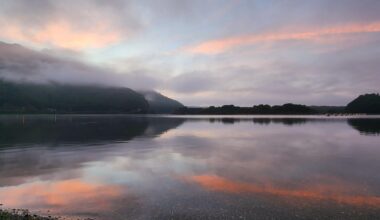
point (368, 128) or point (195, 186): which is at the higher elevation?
point (368, 128)

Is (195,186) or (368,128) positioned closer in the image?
(195,186)

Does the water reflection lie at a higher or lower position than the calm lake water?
higher

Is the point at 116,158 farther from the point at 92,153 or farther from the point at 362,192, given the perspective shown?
the point at 362,192

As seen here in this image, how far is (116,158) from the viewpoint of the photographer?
39219mm

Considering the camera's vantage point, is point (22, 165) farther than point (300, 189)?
Yes

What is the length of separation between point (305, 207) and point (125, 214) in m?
10.7

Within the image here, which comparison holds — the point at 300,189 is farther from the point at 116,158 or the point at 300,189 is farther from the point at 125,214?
the point at 116,158

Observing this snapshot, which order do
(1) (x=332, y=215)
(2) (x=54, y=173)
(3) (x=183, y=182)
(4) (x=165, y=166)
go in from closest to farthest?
1. (1) (x=332, y=215)
2. (3) (x=183, y=182)
3. (2) (x=54, y=173)
4. (4) (x=165, y=166)

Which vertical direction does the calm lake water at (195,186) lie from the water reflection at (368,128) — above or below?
below

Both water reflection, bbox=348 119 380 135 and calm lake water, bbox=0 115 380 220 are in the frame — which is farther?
water reflection, bbox=348 119 380 135

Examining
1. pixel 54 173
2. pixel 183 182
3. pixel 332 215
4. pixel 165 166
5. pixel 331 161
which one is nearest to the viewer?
pixel 332 215

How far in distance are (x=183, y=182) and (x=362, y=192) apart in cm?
1319

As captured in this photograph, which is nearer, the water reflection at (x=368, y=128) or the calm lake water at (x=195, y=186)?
the calm lake water at (x=195, y=186)

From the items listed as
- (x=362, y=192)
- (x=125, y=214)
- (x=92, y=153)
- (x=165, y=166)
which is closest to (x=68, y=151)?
(x=92, y=153)
